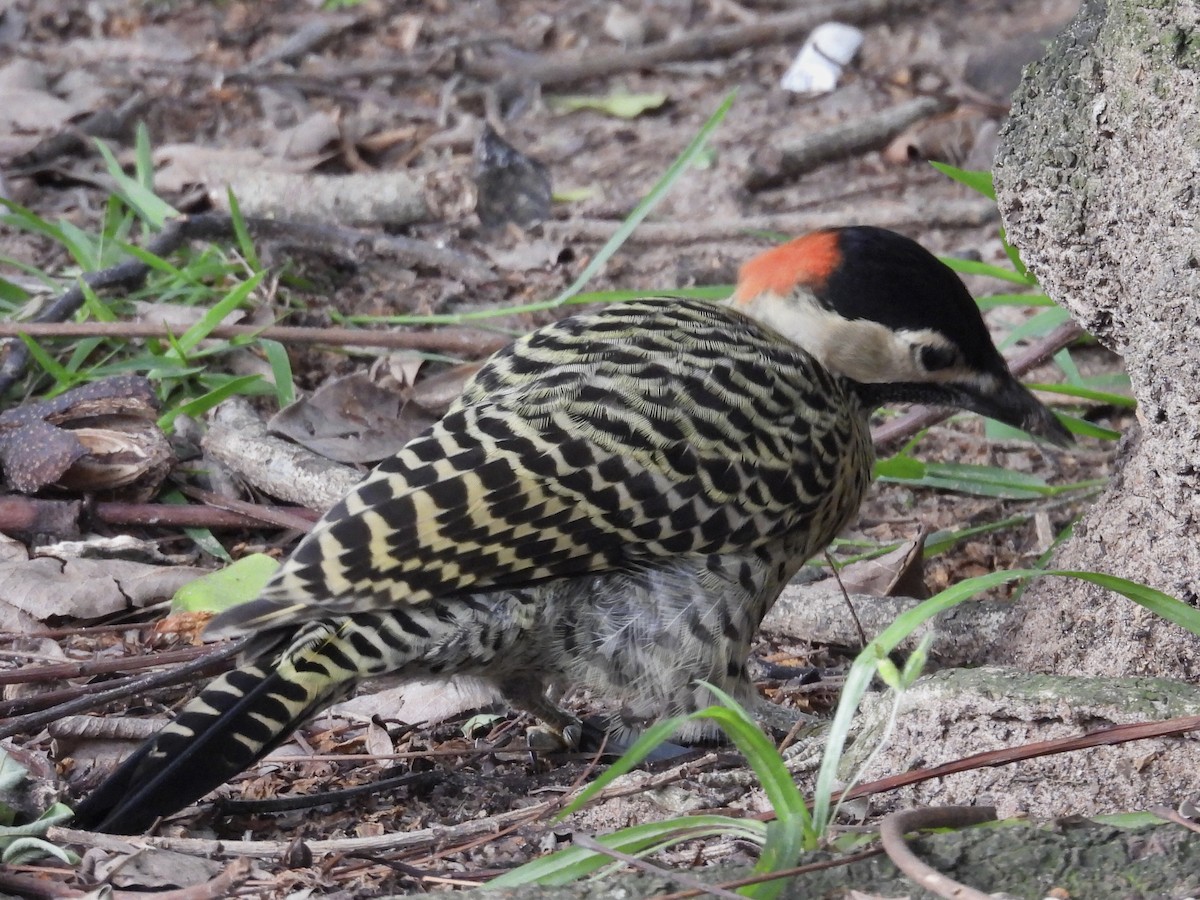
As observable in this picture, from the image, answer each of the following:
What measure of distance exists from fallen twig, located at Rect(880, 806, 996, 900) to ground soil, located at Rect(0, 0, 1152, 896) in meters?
0.67

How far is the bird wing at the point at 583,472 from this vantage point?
330 centimetres

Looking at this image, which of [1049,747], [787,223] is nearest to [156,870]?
[1049,747]

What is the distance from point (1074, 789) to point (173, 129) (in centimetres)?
575

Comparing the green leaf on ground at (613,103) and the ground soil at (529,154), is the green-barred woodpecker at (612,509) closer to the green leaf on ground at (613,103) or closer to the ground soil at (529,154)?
the ground soil at (529,154)

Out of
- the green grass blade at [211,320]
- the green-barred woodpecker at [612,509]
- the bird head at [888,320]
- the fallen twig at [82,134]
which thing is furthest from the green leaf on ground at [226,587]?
the fallen twig at [82,134]

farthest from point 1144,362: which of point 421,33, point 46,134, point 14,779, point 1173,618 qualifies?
point 421,33

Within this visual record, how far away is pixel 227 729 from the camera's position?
3.10 metres

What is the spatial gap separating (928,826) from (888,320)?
1865 millimetres

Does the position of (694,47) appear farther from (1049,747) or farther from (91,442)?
(1049,747)

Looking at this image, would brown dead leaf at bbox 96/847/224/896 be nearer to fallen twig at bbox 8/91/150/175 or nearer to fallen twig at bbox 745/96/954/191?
fallen twig at bbox 8/91/150/175

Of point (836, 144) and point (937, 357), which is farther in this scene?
point (836, 144)

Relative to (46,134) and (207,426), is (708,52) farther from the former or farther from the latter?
(207,426)

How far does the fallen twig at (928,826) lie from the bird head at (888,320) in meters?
1.70

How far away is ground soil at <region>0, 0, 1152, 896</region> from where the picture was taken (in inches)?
144
